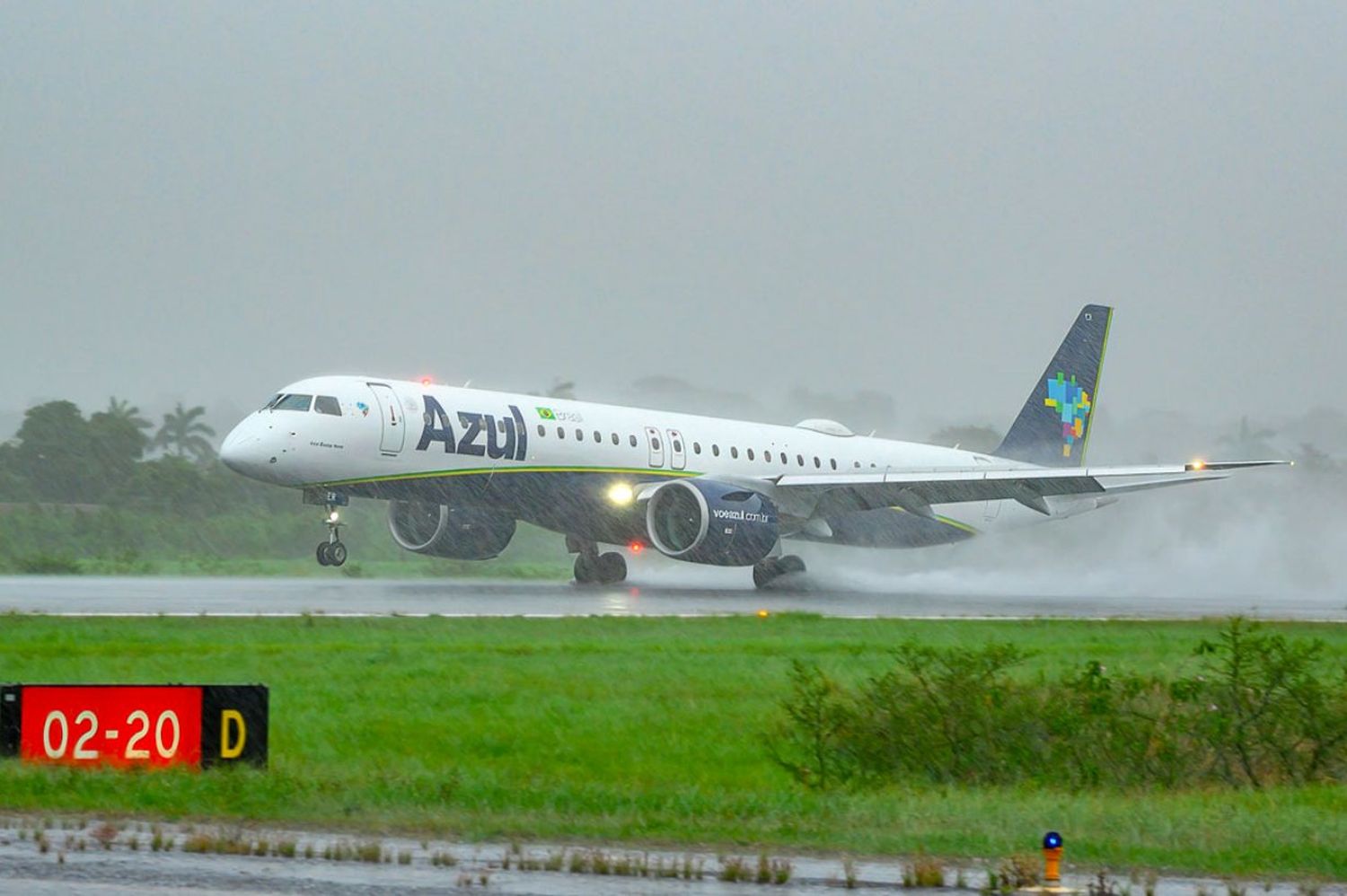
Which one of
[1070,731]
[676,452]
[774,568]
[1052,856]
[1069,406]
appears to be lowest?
[1052,856]

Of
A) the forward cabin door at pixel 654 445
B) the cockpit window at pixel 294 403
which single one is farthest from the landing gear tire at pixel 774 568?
the cockpit window at pixel 294 403

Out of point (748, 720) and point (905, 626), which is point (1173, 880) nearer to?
point (748, 720)

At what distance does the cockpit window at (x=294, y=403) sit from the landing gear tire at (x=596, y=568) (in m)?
7.69

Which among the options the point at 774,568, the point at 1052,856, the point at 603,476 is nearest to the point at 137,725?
the point at 1052,856

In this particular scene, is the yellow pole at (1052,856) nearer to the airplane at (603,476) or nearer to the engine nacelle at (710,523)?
the airplane at (603,476)

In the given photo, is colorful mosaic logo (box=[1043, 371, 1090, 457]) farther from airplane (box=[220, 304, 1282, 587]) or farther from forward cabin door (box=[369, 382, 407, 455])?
forward cabin door (box=[369, 382, 407, 455])

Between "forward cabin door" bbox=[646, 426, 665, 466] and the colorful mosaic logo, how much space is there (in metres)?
14.1

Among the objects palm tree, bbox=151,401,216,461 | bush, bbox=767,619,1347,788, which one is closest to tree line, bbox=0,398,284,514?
palm tree, bbox=151,401,216,461

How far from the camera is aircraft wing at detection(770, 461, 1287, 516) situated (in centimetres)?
3788

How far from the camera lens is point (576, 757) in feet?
47.5

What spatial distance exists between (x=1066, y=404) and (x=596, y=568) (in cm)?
1583

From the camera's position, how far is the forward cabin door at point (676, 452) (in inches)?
1535

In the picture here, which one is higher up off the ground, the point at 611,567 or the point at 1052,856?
the point at 611,567

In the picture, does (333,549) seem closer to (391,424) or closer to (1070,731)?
(391,424)
